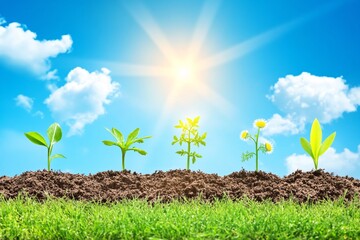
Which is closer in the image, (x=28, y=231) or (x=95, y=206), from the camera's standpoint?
(x=28, y=231)

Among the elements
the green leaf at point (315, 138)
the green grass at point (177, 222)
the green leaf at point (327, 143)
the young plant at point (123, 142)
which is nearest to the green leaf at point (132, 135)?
the young plant at point (123, 142)

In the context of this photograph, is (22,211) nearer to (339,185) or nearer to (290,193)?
(290,193)

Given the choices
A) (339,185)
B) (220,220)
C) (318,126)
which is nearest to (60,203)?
(220,220)

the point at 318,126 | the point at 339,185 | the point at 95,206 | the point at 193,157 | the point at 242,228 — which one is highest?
the point at 318,126

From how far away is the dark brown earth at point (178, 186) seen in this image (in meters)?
5.23

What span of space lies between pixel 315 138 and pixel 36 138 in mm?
3394

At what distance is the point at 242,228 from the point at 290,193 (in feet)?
6.32

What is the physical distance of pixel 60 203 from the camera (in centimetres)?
475

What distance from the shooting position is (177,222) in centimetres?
375

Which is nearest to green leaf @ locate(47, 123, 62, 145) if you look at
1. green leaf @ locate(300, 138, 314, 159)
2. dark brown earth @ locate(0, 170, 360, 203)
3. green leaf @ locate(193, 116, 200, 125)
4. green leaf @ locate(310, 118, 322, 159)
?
dark brown earth @ locate(0, 170, 360, 203)

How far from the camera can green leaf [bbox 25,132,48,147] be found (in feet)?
21.4

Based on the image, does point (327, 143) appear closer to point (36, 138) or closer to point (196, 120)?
point (196, 120)

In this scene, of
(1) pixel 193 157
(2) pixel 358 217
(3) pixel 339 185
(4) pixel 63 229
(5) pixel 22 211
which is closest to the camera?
(4) pixel 63 229

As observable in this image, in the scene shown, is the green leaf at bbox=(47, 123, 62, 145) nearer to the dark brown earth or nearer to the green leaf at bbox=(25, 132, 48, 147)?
the green leaf at bbox=(25, 132, 48, 147)
